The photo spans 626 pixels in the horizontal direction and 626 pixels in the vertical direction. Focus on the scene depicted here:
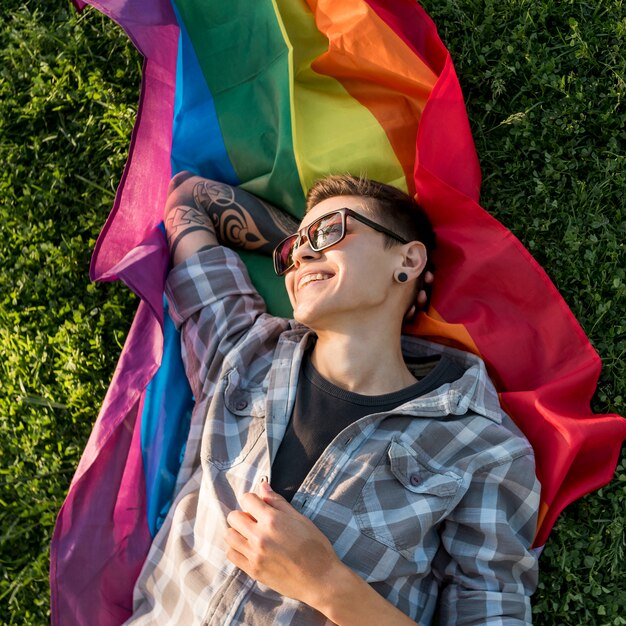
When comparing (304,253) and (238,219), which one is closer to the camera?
(304,253)

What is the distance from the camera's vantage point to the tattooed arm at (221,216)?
357cm

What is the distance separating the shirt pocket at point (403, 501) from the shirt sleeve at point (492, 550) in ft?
0.32

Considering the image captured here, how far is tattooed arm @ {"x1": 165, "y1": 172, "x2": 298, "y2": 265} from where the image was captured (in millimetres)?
3566

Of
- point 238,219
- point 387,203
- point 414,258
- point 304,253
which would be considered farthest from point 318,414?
point 238,219

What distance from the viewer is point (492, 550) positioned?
→ 2867 mm

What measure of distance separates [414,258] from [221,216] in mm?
934

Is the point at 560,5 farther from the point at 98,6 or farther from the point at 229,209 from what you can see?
the point at 98,6

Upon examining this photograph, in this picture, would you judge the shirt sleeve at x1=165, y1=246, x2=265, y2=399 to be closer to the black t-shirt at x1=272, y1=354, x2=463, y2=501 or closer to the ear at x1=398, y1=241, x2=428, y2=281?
the black t-shirt at x1=272, y1=354, x2=463, y2=501

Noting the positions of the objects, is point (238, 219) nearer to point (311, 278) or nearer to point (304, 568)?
point (311, 278)

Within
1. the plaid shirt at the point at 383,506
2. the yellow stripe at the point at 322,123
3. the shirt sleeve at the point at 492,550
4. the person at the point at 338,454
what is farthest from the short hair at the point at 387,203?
the shirt sleeve at the point at 492,550

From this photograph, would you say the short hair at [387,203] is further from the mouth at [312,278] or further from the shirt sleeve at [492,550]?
the shirt sleeve at [492,550]

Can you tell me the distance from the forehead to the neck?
470mm

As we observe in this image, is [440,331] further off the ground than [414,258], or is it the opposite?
[414,258]

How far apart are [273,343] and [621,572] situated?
1.69m
